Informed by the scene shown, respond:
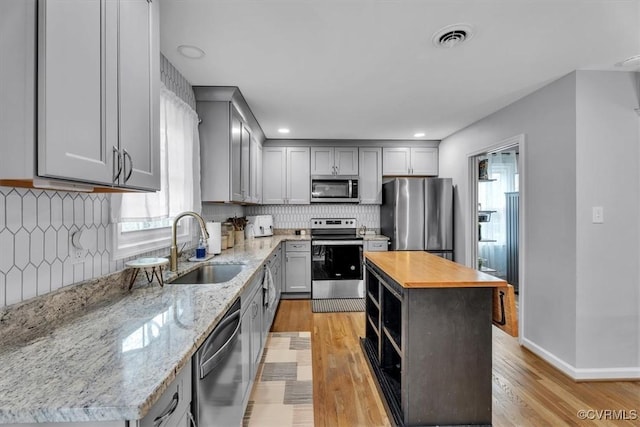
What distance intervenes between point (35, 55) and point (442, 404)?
7.45 ft

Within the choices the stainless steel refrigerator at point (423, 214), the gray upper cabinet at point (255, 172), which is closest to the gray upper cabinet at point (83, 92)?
the gray upper cabinet at point (255, 172)

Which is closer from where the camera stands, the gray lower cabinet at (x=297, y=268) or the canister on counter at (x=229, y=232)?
the canister on counter at (x=229, y=232)

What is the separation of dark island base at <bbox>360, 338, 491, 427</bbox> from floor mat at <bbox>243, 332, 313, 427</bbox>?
1.62ft

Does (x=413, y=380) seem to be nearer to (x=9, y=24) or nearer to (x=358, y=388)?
(x=358, y=388)

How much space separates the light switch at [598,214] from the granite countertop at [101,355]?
8.96 feet

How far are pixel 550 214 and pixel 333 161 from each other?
2.81 m

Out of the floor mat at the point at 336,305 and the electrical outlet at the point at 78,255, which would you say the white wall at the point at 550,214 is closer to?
the floor mat at the point at 336,305

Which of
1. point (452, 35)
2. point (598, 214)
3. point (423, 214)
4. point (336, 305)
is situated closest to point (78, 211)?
point (452, 35)

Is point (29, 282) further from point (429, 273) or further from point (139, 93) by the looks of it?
point (429, 273)

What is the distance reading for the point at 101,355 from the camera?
0.81 meters

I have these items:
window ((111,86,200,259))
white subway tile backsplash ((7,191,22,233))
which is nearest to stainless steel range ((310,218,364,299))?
window ((111,86,200,259))

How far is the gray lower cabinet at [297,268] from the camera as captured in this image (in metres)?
4.09

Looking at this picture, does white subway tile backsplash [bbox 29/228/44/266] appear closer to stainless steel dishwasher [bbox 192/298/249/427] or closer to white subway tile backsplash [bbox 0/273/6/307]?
white subway tile backsplash [bbox 0/273/6/307]

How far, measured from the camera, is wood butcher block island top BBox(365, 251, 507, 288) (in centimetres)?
156
